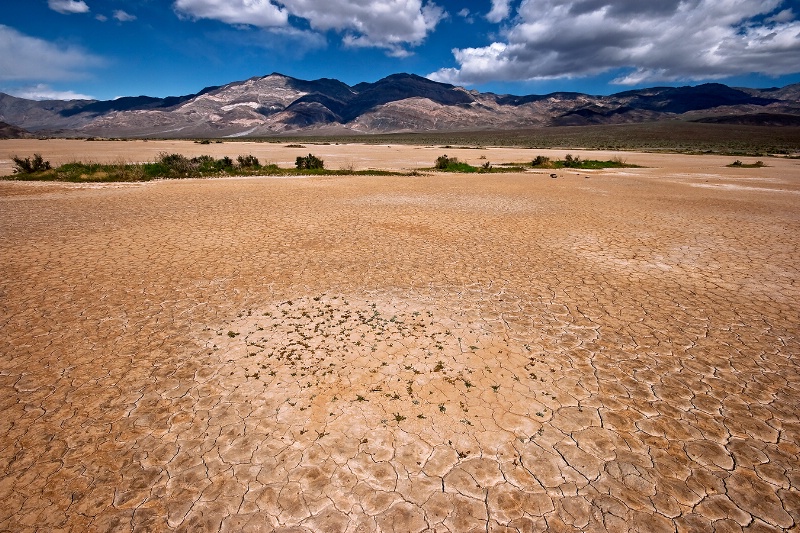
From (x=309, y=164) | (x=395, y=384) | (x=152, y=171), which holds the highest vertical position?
(x=309, y=164)

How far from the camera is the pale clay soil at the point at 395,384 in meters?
3.36

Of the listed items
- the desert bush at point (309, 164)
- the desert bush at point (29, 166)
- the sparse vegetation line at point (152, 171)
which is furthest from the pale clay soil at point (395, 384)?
the desert bush at point (309, 164)

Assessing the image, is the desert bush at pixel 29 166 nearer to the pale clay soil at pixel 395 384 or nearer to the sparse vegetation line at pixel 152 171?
the sparse vegetation line at pixel 152 171

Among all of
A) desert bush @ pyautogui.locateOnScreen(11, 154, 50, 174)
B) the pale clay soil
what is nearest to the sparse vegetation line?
desert bush @ pyautogui.locateOnScreen(11, 154, 50, 174)

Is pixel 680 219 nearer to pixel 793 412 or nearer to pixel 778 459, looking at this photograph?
pixel 793 412

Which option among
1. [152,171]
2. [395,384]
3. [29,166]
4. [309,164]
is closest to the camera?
[395,384]

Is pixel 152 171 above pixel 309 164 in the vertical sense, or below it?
below

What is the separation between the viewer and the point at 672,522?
3.21 meters

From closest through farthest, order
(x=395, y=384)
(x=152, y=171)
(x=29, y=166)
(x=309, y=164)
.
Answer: (x=395, y=384) → (x=29, y=166) → (x=152, y=171) → (x=309, y=164)

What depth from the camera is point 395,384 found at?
192 inches

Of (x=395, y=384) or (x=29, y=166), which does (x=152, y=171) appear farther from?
(x=395, y=384)

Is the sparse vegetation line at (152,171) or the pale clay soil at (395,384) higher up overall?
the sparse vegetation line at (152,171)

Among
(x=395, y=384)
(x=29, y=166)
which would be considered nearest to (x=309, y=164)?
(x=29, y=166)

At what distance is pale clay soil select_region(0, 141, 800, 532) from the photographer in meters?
3.36
